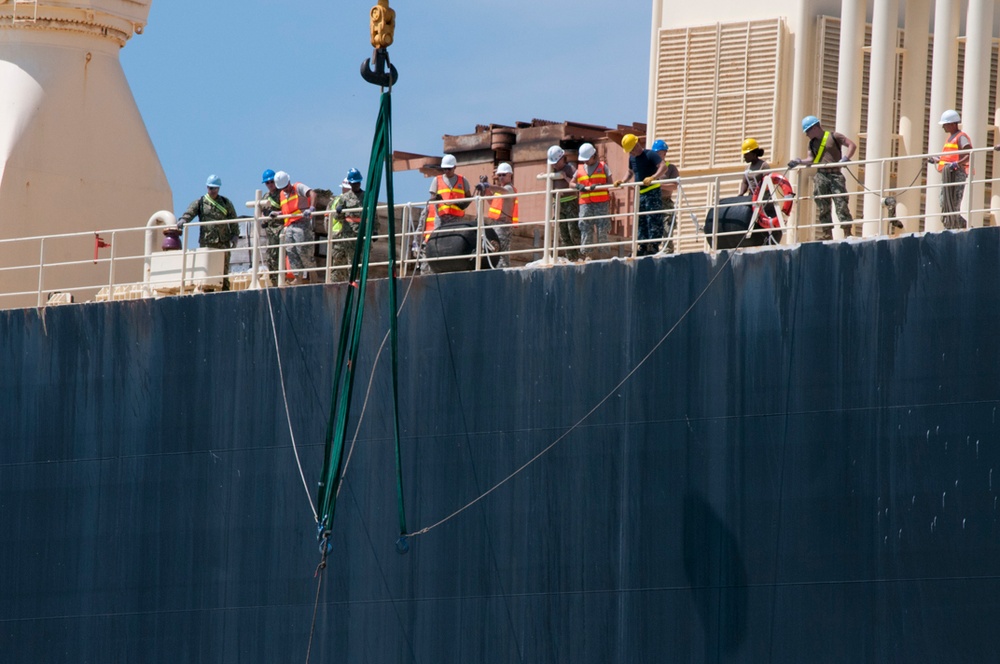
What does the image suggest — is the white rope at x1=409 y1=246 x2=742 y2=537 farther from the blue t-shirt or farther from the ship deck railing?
the blue t-shirt

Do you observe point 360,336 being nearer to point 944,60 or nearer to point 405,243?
point 405,243

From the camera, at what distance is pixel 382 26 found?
50.6 ft

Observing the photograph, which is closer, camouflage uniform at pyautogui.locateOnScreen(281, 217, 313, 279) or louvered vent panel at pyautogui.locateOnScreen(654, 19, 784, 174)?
camouflage uniform at pyautogui.locateOnScreen(281, 217, 313, 279)

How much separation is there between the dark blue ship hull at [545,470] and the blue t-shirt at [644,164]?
1289 mm

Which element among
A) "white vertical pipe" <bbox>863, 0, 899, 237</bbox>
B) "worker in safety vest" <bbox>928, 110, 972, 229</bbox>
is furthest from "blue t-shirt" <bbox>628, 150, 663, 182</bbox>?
"white vertical pipe" <bbox>863, 0, 899, 237</bbox>

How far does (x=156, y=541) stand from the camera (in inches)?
695

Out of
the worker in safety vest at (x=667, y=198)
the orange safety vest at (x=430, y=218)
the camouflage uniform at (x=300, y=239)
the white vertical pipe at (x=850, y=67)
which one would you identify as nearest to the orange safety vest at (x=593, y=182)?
the worker in safety vest at (x=667, y=198)

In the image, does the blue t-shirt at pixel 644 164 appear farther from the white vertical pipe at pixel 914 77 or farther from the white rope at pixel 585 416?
the white vertical pipe at pixel 914 77

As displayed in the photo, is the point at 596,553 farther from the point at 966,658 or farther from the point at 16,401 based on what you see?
the point at 16,401

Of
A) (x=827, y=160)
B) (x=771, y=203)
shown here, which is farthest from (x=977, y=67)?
(x=771, y=203)

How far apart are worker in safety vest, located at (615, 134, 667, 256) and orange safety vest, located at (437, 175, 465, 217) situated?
1.62 metres

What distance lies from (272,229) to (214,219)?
0.91 meters

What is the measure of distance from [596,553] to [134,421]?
5.02 metres

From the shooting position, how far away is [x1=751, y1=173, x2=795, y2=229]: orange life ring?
15.5 metres
